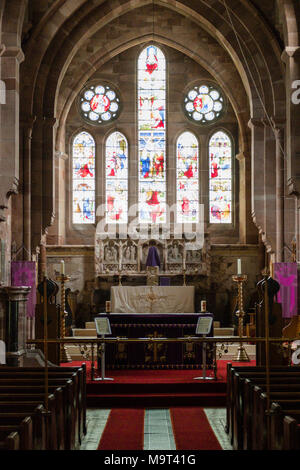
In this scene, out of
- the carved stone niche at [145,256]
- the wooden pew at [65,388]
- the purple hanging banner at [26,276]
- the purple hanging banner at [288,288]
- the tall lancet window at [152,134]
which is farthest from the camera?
the tall lancet window at [152,134]

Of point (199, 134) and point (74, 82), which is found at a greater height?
point (74, 82)

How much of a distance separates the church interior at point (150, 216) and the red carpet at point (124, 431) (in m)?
0.04

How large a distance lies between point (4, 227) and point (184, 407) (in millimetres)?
5762

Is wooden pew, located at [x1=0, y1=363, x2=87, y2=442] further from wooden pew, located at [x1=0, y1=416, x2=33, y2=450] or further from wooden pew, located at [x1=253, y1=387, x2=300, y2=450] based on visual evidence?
wooden pew, located at [x1=0, y1=416, x2=33, y2=450]

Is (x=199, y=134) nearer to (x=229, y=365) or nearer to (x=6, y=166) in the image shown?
(x=6, y=166)

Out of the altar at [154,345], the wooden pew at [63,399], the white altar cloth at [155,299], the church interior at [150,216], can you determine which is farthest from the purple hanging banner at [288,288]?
the wooden pew at [63,399]

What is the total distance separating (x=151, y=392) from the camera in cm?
1166

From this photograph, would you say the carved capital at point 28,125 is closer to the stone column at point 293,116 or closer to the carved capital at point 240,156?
the stone column at point 293,116

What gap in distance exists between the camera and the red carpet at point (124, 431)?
784 cm

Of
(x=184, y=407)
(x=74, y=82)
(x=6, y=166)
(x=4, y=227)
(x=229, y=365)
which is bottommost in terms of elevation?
(x=184, y=407)

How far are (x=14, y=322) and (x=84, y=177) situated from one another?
13.1 metres

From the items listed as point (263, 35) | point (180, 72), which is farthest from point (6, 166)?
point (180, 72)

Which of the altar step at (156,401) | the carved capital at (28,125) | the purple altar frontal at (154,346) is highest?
the carved capital at (28,125)

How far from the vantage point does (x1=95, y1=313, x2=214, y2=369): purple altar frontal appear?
45.6ft
